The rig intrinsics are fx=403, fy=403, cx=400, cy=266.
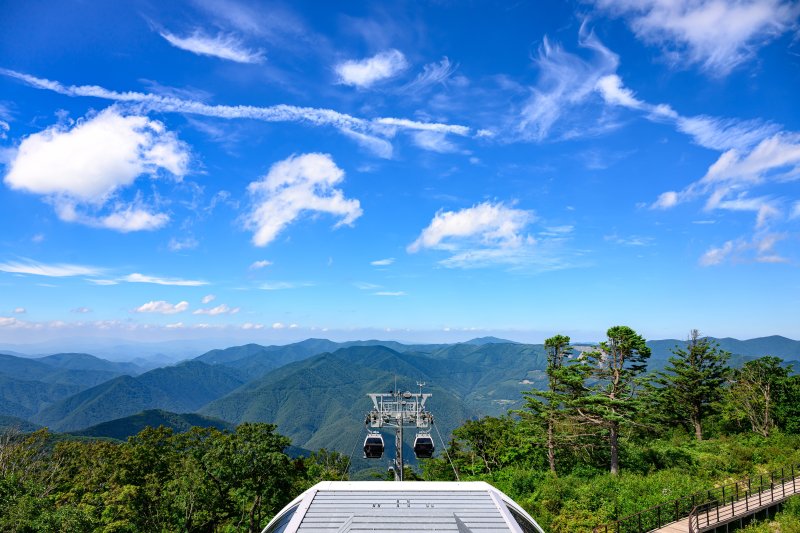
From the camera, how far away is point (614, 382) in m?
24.8

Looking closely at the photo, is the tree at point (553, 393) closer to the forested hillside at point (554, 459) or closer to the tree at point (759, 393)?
the forested hillside at point (554, 459)

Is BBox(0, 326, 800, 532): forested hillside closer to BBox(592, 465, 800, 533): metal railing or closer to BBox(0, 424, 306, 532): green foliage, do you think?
BBox(0, 424, 306, 532): green foliage

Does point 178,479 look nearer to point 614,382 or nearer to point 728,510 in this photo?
point 614,382

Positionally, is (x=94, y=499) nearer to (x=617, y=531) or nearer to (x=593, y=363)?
(x=617, y=531)

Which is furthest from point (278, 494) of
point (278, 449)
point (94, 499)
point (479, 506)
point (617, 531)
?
point (479, 506)

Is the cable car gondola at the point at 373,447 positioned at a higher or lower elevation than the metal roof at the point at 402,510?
lower

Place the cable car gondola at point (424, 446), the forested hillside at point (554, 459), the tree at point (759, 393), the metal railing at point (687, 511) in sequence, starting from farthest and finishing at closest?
the tree at point (759, 393)
the cable car gondola at point (424, 446)
the forested hillside at point (554, 459)
the metal railing at point (687, 511)

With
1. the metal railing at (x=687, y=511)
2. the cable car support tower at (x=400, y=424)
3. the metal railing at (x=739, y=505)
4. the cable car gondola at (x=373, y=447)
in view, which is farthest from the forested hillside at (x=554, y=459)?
the cable car gondola at (x=373, y=447)

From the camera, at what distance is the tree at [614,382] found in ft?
77.5

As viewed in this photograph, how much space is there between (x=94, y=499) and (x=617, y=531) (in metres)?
26.3

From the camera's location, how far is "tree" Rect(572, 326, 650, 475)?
23625 millimetres

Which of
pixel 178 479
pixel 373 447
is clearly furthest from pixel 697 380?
pixel 178 479

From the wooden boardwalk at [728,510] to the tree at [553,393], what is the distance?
36.8 feet

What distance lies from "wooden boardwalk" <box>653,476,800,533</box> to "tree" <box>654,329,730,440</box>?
19.3 meters
